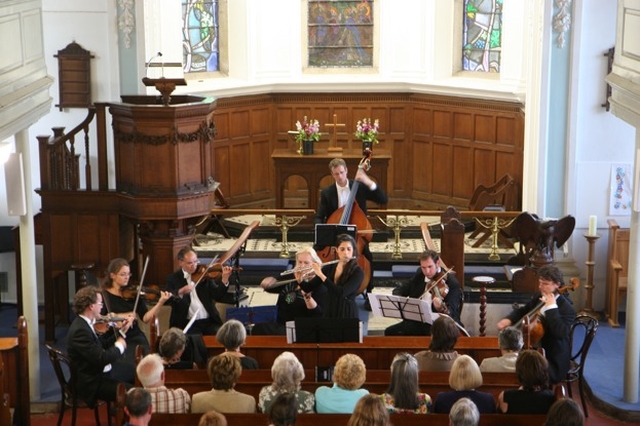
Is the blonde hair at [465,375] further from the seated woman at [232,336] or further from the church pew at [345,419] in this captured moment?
the seated woman at [232,336]

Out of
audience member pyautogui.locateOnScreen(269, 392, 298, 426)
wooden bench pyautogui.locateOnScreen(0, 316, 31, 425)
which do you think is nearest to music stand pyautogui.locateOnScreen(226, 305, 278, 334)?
wooden bench pyautogui.locateOnScreen(0, 316, 31, 425)

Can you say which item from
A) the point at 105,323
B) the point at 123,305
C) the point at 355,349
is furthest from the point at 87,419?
the point at 355,349

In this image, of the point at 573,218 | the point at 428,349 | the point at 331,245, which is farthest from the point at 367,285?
the point at 428,349

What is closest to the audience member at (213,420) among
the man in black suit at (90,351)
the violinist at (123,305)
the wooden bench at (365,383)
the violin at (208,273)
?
the wooden bench at (365,383)

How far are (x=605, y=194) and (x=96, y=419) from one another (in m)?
6.45

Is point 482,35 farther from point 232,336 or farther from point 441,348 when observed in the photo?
point 232,336

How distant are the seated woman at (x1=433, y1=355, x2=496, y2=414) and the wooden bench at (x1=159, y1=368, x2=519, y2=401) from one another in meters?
0.56

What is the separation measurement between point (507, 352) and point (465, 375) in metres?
1.05

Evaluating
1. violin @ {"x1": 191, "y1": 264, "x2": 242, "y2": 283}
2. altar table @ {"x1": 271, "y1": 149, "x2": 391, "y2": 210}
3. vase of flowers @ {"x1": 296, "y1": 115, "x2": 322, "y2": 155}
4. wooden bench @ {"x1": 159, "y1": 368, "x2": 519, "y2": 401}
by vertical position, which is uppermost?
vase of flowers @ {"x1": 296, "y1": 115, "x2": 322, "y2": 155}

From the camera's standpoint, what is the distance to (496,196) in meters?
14.3

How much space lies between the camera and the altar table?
48.9ft

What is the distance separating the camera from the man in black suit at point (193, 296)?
9711 mm

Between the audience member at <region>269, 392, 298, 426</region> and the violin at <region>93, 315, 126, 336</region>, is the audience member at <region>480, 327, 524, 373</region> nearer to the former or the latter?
the audience member at <region>269, 392, 298, 426</region>

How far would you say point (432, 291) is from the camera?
377 inches
